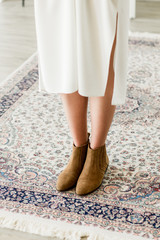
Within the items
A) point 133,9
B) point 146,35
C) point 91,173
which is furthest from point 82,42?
point 133,9

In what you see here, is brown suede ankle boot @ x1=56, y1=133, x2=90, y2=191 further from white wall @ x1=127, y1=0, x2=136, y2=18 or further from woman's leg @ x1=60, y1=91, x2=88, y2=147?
white wall @ x1=127, y1=0, x2=136, y2=18

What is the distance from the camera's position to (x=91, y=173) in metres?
1.41

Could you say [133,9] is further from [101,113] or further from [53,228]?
[53,228]

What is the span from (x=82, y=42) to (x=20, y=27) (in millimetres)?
2314

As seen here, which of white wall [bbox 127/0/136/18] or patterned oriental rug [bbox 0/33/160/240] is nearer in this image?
patterned oriental rug [bbox 0/33/160/240]

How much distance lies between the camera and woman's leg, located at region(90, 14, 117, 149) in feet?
4.25

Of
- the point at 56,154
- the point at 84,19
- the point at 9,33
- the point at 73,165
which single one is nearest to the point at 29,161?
the point at 56,154

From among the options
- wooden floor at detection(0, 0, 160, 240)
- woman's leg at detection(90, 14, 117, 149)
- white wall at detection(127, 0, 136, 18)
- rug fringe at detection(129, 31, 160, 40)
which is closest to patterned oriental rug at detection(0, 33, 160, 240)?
woman's leg at detection(90, 14, 117, 149)

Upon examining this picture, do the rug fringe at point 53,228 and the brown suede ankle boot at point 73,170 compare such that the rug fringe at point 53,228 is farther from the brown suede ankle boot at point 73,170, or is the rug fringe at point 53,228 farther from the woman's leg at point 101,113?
the woman's leg at point 101,113

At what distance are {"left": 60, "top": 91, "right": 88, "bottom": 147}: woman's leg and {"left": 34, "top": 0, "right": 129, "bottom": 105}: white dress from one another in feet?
0.22

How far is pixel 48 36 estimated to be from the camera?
1.24 metres

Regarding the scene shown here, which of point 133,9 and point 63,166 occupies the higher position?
point 63,166

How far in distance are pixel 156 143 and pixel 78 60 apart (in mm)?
689

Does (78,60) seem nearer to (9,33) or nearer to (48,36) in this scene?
(48,36)
